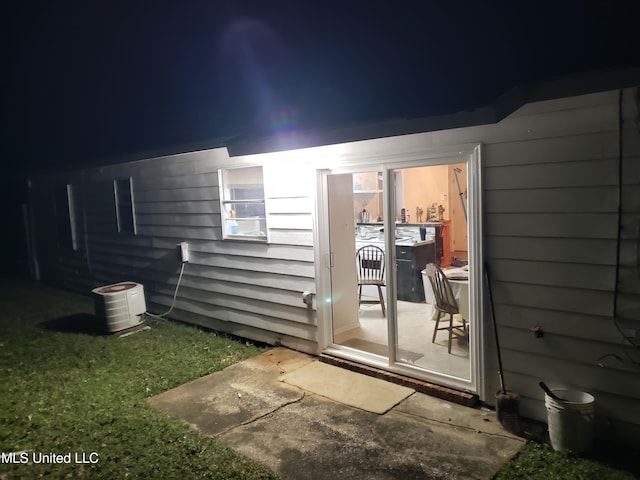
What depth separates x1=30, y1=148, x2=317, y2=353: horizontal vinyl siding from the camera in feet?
16.4

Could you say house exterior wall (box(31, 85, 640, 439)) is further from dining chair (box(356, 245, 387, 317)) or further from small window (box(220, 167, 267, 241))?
dining chair (box(356, 245, 387, 317))

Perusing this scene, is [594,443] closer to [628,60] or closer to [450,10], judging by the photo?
[628,60]

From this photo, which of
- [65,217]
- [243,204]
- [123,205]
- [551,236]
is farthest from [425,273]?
[65,217]

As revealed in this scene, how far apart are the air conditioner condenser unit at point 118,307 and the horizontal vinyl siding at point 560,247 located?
4.86m

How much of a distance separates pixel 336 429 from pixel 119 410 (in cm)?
192

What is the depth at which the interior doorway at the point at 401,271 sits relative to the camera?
13.6ft

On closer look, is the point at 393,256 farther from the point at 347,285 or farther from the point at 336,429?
the point at 336,429

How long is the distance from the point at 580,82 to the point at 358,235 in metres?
4.82

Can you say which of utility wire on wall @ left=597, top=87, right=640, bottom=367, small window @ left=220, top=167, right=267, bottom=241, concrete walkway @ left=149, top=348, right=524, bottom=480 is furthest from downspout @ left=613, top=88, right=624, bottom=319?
small window @ left=220, top=167, right=267, bottom=241

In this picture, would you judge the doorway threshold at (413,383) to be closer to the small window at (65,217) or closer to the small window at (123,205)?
the small window at (123,205)

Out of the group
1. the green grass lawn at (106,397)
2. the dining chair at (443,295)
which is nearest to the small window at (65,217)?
the green grass lawn at (106,397)

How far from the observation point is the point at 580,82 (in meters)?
2.47

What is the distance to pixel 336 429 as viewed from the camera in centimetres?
340

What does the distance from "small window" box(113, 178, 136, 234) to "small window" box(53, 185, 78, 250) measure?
1988 mm
